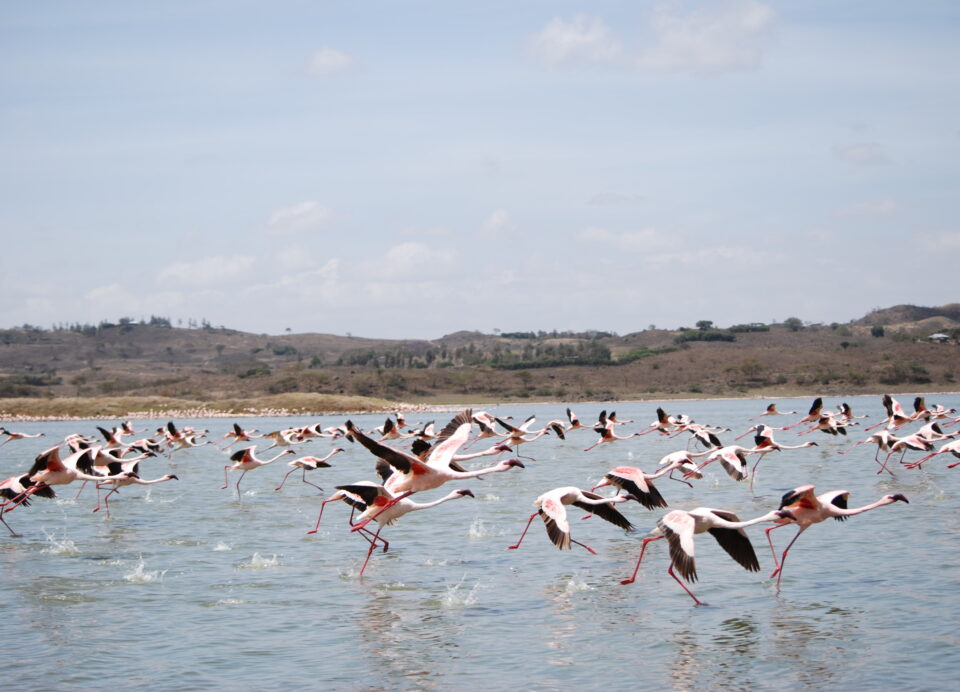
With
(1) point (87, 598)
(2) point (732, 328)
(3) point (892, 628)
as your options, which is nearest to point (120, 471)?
(1) point (87, 598)

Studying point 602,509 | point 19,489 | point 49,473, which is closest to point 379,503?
point 602,509

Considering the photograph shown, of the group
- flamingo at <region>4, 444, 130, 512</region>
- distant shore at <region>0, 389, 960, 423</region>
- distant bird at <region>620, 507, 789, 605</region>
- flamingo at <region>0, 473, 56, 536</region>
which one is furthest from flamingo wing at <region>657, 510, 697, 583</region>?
distant shore at <region>0, 389, 960, 423</region>

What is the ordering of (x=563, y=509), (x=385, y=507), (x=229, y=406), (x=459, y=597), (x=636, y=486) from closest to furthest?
1. (x=459, y=597)
2. (x=563, y=509)
3. (x=385, y=507)
4. (x=636, y=486)
5. (x=229, y=406)

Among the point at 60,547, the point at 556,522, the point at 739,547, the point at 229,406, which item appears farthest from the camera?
the point at 229,406

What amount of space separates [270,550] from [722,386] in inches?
2758

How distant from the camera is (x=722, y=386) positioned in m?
82.6

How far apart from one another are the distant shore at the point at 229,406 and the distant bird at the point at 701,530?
63317mm

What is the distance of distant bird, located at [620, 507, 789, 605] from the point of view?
10680 millimetres

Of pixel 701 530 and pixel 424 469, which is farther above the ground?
pixel 424 469

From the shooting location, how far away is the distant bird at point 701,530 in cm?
1068

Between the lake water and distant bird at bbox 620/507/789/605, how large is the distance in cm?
53

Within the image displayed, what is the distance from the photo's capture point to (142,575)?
14109mm

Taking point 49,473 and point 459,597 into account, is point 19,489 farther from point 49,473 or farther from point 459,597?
point 459,597

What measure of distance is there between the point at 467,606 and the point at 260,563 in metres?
4.06
